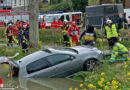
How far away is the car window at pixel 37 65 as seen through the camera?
10133 millimetres

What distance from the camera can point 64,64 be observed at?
10.1m

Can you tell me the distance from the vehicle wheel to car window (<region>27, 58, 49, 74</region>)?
1.35 metres

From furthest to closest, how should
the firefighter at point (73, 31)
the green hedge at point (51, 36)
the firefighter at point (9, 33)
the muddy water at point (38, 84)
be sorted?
the green hedge at point (51, 36)
the firefighter at point (9, 33)
the firefighter at point (73, 31)
the muddy water at point (38, 84)

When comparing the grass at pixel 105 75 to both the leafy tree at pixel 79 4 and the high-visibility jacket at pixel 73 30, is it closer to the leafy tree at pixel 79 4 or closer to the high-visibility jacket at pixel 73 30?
the high-visibility jacket at pixel 73 30

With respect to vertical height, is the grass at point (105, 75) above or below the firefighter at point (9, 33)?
below

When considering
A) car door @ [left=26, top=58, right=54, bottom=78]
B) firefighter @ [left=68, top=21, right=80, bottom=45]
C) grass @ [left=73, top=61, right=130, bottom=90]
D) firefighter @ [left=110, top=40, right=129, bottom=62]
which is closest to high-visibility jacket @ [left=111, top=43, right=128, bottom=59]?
firefighter @ [left=110, top=40, right=129, bottom=62]

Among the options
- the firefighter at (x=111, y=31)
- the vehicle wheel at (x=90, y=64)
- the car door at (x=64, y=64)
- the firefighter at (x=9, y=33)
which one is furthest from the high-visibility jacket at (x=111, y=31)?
the firefighter at (x=9, y=33)

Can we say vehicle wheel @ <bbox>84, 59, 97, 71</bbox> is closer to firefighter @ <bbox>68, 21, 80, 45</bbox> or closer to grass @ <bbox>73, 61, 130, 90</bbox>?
grass @ <bbox>73, 61, 130, 90</bbox>

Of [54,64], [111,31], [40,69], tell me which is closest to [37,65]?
[40,69]

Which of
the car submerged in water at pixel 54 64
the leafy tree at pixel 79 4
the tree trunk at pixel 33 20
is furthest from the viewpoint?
the leafy tree at pixel 79 4

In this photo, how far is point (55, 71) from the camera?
10125 mm

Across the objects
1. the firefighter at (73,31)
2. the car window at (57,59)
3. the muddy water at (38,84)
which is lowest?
the muddy water at (38,84)

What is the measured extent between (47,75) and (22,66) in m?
0.91

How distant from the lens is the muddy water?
9.38 m
